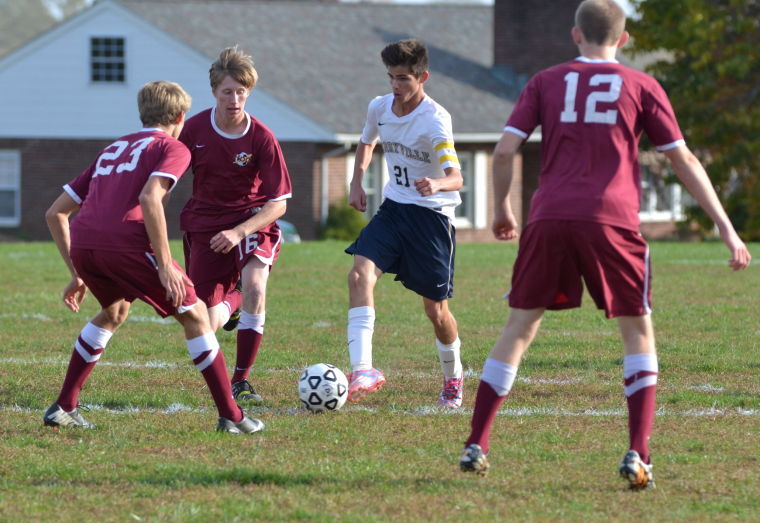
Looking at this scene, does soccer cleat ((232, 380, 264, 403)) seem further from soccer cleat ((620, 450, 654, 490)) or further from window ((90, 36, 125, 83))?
window ((90, 36, 125, 83))

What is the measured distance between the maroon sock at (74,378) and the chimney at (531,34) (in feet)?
114

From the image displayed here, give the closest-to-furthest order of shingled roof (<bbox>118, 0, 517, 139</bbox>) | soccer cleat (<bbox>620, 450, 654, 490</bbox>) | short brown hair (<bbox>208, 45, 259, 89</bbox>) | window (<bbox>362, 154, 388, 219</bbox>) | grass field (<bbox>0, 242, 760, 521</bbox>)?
grass field (<bbox>0, 242, 760, 521</bbox>) → soccer cleat (<bbox>620, 450, 654, 490</bbox>) → short brown hair (<bbox>208, 45, 259, 89</bbox>) → window (<bbox>362, 154, 388, 219</bbox>) → shingled roof (<bbox>118, 0, 517, 139</bbox>)

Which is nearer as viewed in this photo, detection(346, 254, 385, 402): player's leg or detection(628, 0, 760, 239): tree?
detection(346, 254, 385, 402): player's leg

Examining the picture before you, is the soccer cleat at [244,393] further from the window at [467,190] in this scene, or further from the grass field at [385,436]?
the window at [467,190]

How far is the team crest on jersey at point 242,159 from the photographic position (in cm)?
776

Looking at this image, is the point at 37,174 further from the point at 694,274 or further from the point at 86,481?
the point at 86,481

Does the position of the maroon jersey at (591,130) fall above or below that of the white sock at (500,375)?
above

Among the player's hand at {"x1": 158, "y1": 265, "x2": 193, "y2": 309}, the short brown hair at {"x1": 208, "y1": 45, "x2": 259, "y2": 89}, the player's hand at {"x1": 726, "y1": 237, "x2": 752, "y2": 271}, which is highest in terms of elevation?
the short brown hair at {"x1": 208, "y1": 45, "x2": 259, "y2": 89}

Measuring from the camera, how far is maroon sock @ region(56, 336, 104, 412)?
22.6ft

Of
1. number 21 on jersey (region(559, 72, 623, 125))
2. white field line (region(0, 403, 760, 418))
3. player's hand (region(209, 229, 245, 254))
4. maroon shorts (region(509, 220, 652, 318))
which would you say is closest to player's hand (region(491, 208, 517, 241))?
maroon shorts (region(509, 220, 652, 318))

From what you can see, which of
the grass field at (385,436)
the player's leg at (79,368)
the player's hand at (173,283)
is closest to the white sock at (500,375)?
the grass field at (385,436)

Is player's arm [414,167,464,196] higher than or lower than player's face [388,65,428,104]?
lower

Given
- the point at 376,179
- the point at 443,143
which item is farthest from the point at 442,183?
the point at 376,179

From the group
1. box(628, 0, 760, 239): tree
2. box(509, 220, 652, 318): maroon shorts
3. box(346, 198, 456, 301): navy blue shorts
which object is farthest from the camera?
box(628, 0, 760, 239): tree
